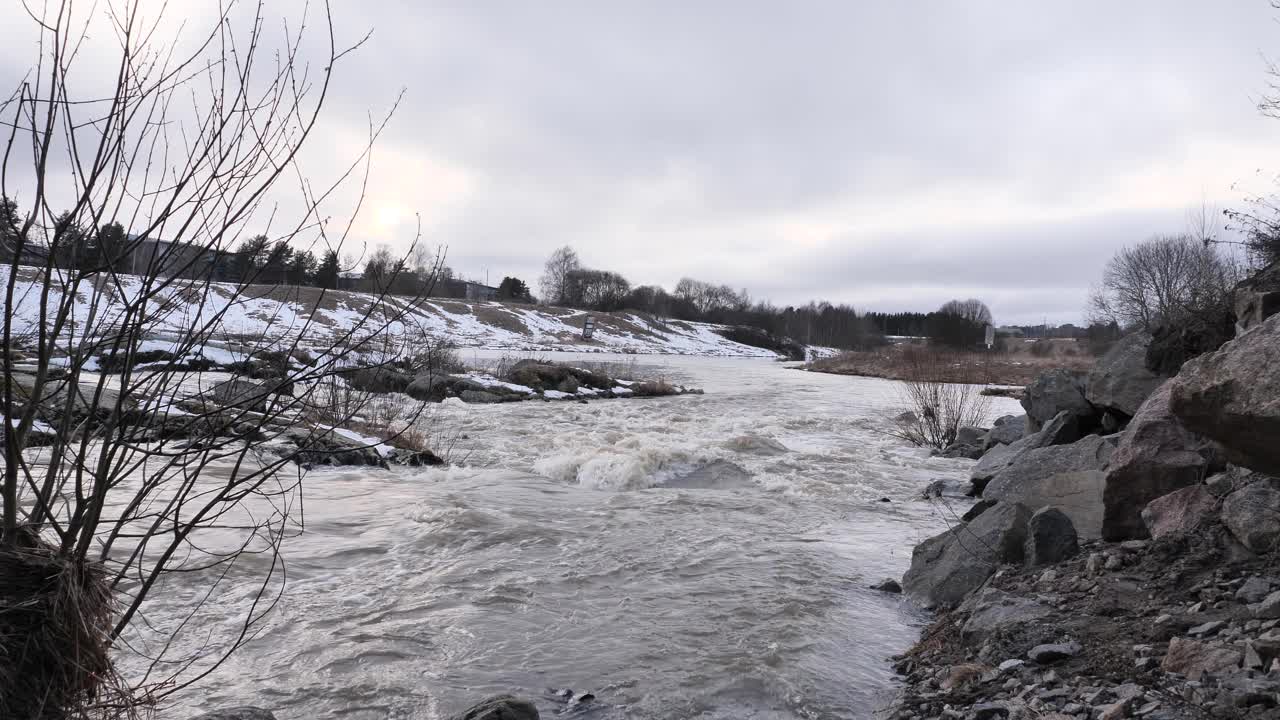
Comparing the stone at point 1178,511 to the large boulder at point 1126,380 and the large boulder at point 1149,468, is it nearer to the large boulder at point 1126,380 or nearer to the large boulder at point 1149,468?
the large boulder at point 1149,468

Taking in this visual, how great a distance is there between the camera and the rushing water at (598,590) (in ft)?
13.8

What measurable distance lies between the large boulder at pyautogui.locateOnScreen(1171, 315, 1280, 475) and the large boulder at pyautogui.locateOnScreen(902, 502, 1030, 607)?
2.02m

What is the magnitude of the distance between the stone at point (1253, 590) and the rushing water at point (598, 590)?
5.83 ft

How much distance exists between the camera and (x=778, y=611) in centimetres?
553

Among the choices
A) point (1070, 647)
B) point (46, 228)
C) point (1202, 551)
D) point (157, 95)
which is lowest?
point (1070, 647)

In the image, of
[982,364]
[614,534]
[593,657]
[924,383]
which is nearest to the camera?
[593,657]

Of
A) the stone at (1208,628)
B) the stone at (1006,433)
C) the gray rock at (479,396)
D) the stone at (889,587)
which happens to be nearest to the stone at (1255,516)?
the stone at (1208,628)

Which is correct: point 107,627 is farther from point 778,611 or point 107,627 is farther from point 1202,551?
point 1202,551

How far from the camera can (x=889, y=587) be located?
5.99 metres

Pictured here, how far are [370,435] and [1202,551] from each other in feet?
39.0

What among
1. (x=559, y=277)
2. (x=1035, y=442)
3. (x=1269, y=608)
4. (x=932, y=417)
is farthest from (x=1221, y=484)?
(x=559, y=277)

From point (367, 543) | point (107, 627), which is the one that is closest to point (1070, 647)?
point (107, 627)

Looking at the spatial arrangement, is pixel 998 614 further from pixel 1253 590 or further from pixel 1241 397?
pixel 1241 397

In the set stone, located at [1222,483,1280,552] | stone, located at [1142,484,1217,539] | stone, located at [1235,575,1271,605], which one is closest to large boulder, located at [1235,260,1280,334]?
stone, located at [1142,484,1217,539]
